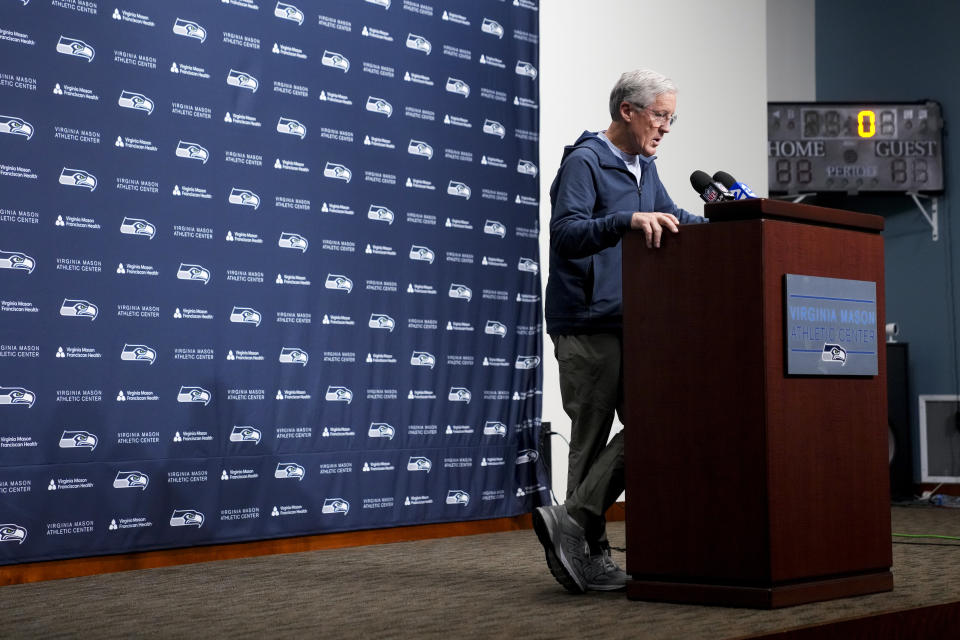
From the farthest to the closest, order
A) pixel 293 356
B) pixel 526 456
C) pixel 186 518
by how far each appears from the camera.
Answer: pixel 526 456
pixel 293 356
pixel 186 518

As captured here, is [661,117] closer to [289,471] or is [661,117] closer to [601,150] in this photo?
[601,150]

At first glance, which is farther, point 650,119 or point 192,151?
point 192,151

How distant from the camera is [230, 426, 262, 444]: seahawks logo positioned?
4078mm

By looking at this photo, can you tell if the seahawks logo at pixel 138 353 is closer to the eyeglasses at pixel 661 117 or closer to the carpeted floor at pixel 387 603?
the carpeted floor at pixel 387 603

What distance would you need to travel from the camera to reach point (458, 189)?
491 cm

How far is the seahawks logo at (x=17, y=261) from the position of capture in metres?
3.52

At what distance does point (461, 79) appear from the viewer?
4973mm

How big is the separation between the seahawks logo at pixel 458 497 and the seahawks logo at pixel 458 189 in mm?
1310

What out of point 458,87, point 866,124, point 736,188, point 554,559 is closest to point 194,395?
point 554,559

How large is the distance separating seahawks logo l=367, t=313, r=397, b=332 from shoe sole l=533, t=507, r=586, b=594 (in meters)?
1.80

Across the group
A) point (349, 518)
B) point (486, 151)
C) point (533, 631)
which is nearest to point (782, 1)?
point (486, 151)

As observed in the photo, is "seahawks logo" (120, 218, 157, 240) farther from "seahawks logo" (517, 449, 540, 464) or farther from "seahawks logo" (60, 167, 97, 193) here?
"seahawks logo" (517, 449, 540, 464)

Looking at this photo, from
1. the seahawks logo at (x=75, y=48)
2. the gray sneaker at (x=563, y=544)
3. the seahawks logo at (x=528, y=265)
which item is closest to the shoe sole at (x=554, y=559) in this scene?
the gray sneaker at (x=563, y=544)

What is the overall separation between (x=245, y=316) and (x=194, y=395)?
0.36 meters
